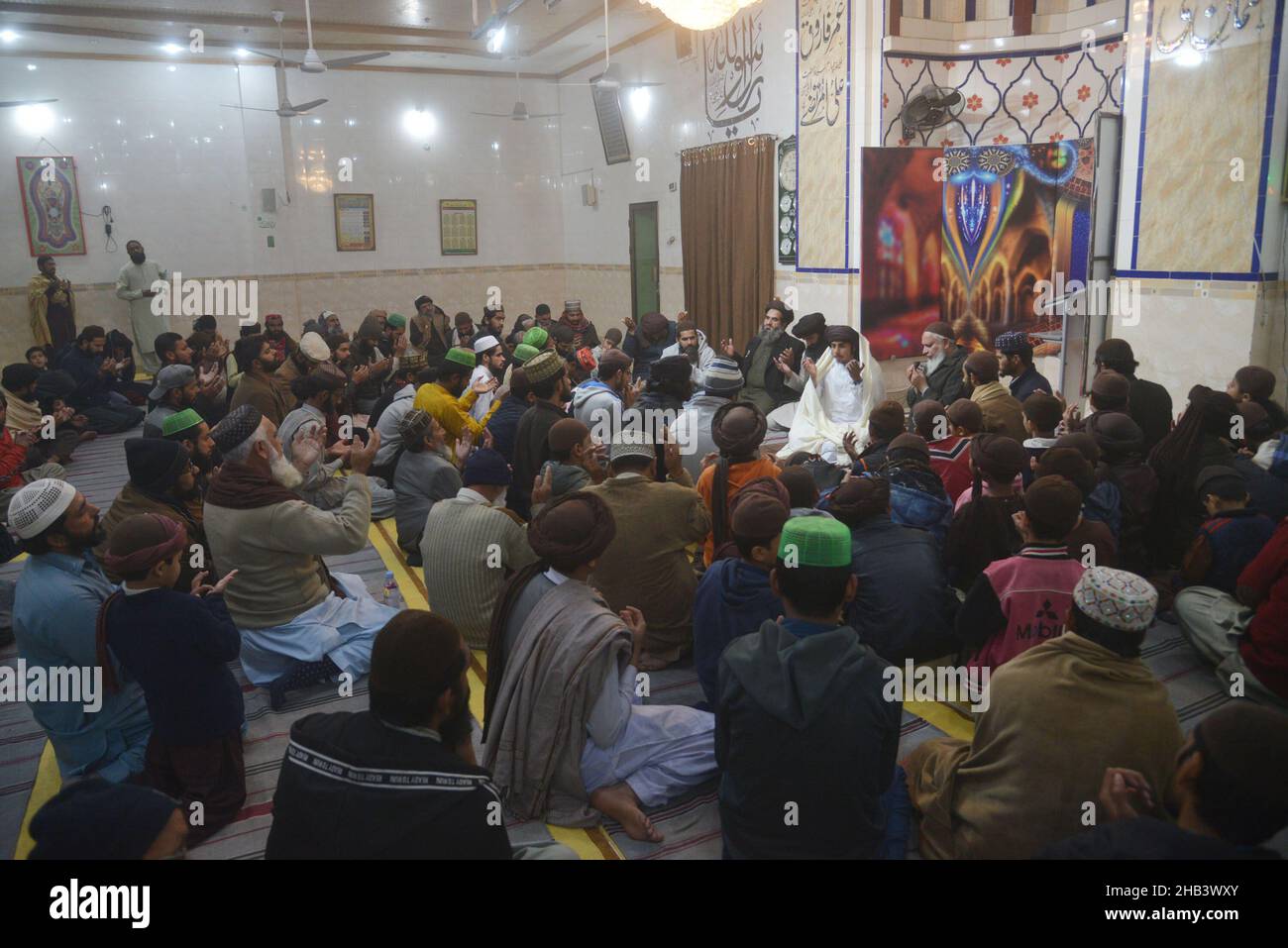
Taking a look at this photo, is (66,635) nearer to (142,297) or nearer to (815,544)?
(815,544)

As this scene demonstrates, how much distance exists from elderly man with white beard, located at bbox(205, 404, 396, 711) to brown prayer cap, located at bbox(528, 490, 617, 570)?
3.57 feet

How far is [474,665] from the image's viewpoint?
374 centimetres

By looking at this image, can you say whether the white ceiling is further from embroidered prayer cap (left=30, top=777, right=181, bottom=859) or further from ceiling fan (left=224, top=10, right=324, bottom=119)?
embroidered prayer cap (left=30, top=777, right=181, bottom=859)

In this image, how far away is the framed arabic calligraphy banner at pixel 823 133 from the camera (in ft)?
25.6

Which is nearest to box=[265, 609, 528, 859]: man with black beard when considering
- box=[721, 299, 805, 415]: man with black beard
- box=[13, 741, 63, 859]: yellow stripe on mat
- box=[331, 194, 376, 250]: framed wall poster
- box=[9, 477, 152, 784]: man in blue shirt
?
box=[9, 477, 152, 784]: man in blue shirt

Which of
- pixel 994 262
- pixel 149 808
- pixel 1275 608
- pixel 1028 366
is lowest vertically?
pixel 1275 608

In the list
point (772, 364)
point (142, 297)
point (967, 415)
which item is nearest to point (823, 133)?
point (772, 364)

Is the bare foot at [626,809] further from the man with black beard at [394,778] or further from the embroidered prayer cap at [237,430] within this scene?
the embroidered prayer cap at [237,430]

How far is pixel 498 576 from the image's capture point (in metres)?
3.53

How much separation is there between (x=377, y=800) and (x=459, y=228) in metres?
12.4
